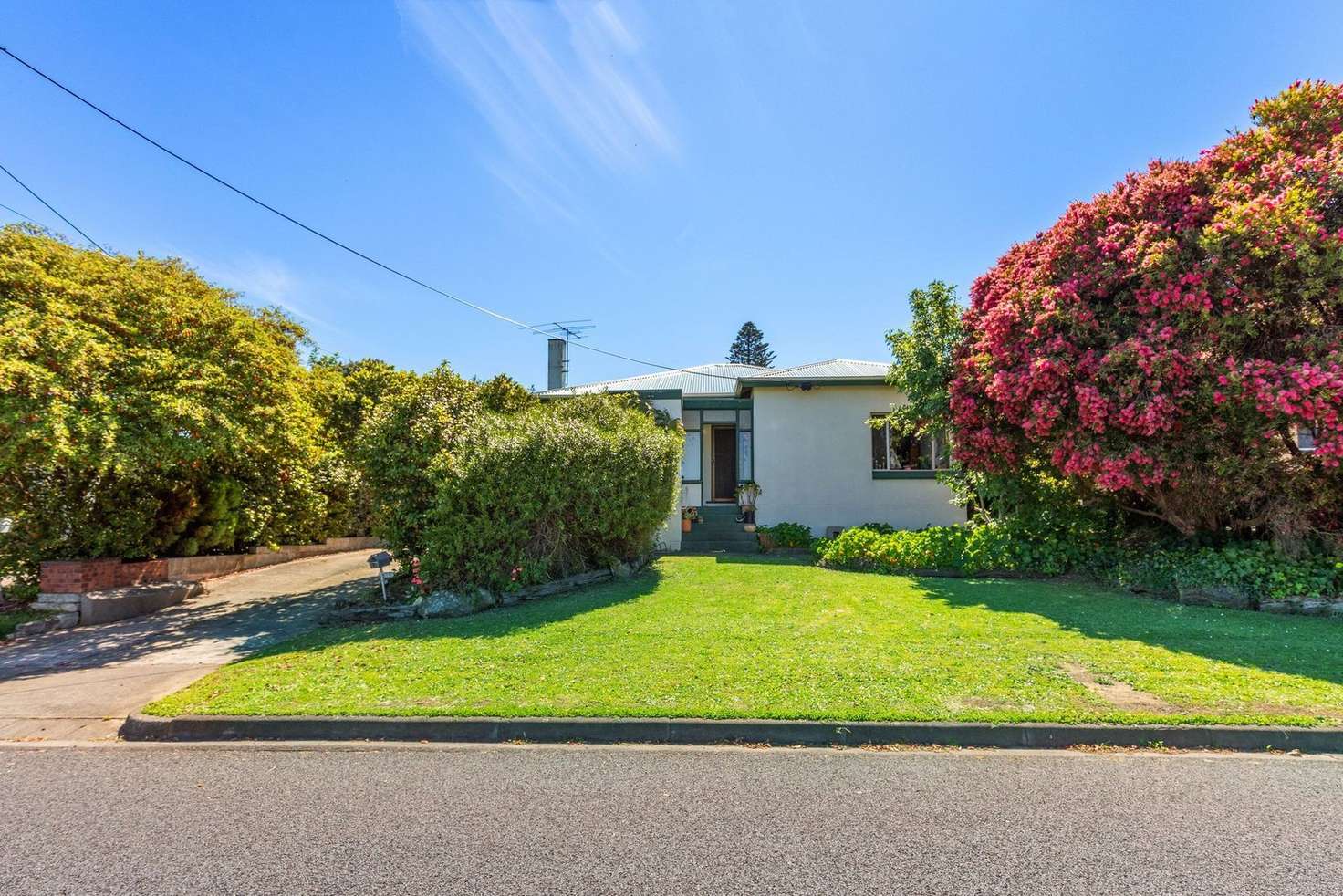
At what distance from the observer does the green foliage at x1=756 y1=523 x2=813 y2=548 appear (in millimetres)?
12477

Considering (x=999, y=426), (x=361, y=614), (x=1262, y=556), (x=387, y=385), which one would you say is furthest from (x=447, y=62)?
Answer: (x=1262, y=556)

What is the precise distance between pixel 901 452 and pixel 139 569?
1462cm

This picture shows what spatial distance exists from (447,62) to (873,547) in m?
10.9

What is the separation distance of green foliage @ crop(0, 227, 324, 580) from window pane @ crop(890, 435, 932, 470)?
12112mm

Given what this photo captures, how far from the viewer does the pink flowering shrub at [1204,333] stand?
6809mm

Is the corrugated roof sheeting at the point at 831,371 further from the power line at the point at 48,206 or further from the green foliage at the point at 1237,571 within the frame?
the power line at the point at 48,206

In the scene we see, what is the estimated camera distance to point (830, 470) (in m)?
13.7

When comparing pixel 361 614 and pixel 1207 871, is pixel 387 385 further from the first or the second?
pixel 1207 871

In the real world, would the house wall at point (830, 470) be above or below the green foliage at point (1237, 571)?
above

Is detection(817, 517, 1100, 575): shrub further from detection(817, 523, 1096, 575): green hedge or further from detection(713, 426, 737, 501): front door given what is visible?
detection(713, 426, 737, 501): front door

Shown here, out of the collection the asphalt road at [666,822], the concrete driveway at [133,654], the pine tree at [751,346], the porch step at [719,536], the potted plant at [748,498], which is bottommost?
the concrete driveway at [133,654]

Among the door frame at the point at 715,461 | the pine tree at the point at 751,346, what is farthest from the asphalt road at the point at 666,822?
the pine tree at the point at 751,346

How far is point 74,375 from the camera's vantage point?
7.00 m

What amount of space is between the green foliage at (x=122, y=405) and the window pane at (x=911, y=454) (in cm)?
1211
